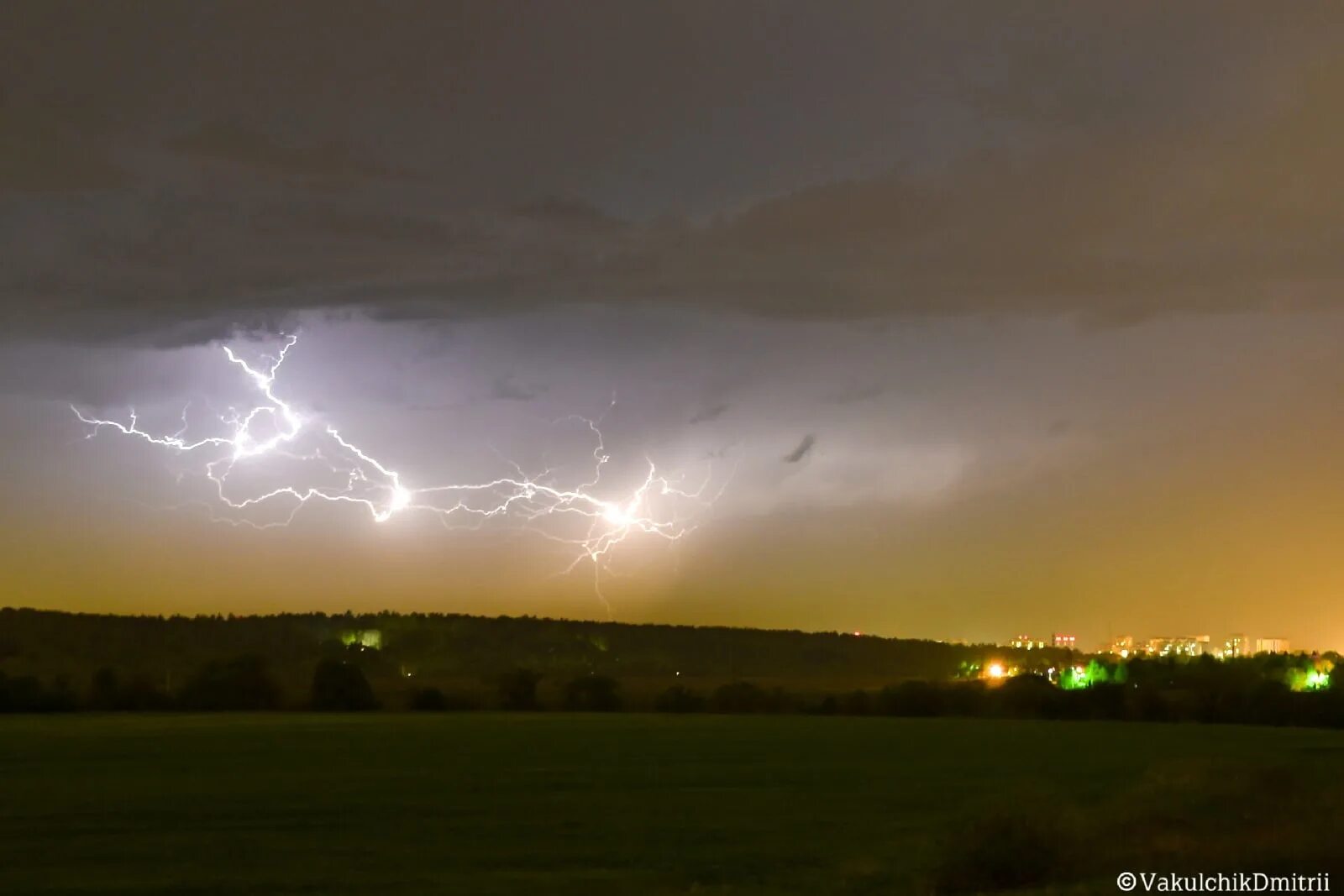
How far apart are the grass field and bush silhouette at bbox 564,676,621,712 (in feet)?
152

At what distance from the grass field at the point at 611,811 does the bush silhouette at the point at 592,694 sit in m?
46.2

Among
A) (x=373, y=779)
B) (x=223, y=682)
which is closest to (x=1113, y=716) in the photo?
(x=223, y=682)

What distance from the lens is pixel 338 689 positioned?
353 feet

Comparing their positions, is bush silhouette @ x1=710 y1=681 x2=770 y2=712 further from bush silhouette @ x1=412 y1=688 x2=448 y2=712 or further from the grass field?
the grass field

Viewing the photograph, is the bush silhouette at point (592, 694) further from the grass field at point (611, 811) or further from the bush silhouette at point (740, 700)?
the grass field at point (611, 811)

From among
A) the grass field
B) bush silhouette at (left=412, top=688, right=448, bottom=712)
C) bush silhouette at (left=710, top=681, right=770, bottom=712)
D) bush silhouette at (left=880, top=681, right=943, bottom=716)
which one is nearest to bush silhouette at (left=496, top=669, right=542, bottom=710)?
bush silhouette at (left=412, top=688, right=448, bottom=712)

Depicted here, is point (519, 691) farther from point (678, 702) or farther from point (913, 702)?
point (913, 702)

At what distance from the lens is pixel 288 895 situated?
23203 mm

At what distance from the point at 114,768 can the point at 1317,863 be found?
38.3m

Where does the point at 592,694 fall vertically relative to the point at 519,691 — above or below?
above

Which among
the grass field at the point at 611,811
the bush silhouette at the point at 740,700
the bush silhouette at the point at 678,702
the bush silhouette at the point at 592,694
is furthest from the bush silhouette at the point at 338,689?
the grass field at the point at 611,811

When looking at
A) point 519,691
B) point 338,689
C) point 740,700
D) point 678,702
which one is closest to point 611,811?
point 338,689

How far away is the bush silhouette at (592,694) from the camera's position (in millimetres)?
113125

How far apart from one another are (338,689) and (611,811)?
7580 cm
